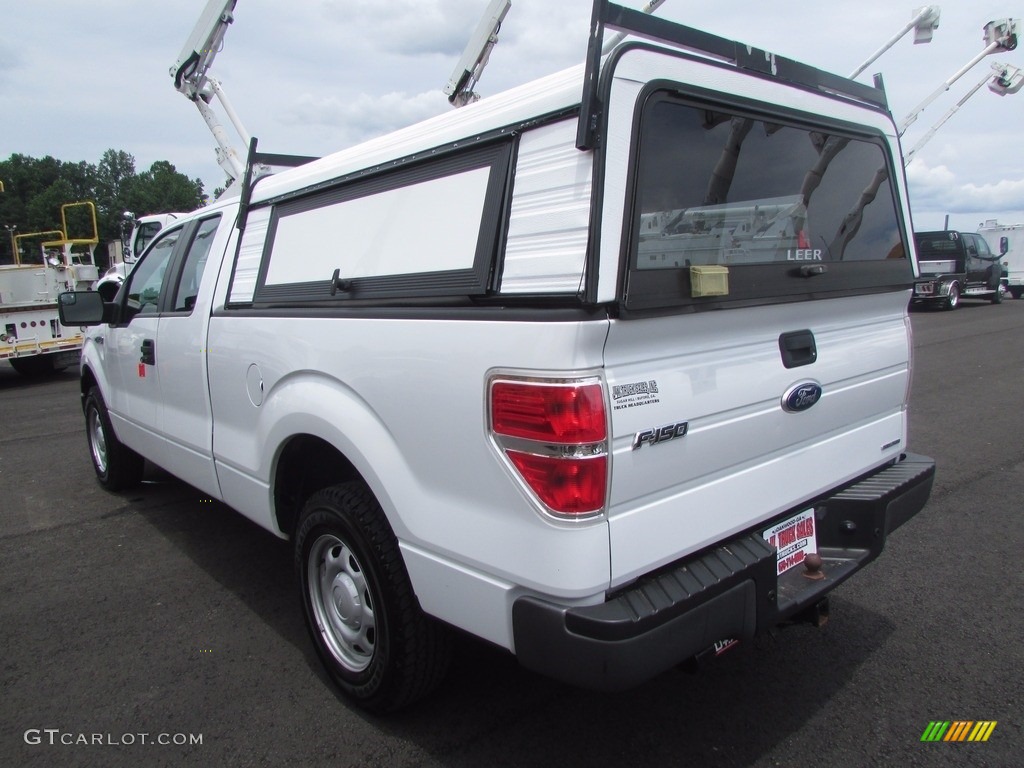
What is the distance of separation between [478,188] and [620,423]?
2.86ft

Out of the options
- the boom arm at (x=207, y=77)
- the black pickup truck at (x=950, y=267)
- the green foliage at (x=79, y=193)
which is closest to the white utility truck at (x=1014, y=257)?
the black pickup truck at (x=950, y=267)

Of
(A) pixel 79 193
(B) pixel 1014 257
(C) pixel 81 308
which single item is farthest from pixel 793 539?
(A) pixel 79 193

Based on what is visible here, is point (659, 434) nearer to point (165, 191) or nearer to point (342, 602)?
point (342, 602)

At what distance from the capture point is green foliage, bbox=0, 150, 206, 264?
7562 cm

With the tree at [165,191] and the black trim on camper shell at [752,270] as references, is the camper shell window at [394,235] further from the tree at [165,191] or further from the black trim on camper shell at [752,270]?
the tree at [165,191]

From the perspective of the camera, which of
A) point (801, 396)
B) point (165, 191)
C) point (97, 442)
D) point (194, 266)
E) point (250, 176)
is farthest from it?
point (165, 191)

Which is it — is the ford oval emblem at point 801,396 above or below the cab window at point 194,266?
below

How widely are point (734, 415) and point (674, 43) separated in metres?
1.11

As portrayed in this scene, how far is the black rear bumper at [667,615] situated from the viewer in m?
1.89

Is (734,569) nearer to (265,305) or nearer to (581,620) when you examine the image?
(581,620)

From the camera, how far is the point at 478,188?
7.33 ft

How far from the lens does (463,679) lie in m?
2.92

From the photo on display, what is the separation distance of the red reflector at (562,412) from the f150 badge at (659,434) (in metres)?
0.14

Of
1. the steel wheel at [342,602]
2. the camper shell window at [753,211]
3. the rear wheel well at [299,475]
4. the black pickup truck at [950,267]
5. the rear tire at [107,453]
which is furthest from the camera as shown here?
the black pickup truck at [950,267]
